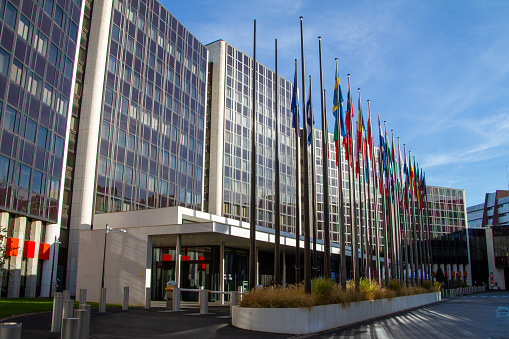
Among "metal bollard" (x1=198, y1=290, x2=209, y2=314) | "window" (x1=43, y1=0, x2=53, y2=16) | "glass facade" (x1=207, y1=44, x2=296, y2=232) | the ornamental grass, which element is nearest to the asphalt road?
the ornamental grass

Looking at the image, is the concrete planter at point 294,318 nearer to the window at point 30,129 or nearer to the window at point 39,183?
the window at point 39,183

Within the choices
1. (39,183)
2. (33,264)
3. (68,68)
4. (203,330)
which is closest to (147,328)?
(203,330)

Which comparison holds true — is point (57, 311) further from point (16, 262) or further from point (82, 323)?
point (16, 262)


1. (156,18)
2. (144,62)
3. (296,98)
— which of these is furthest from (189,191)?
(296,98)

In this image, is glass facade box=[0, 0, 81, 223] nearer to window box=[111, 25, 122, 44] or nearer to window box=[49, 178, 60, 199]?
window box=[49, 178, 60, 199]

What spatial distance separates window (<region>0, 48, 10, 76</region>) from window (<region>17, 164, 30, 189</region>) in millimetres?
7065

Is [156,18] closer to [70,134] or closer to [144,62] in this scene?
[144,62]

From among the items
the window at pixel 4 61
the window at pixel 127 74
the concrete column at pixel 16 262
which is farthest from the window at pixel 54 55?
the concrete column at pixel 16 262

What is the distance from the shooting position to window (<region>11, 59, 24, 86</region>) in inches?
1396

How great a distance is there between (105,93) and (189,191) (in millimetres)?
16726

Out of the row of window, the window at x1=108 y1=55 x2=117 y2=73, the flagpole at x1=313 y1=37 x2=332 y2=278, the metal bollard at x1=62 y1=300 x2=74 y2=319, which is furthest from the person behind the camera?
the window at x1=108 y1=55 x2=117 y2=73

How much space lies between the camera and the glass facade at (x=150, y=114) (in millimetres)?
47438

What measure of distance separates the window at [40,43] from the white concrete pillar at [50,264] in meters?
14.7

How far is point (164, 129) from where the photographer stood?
5522 cm
